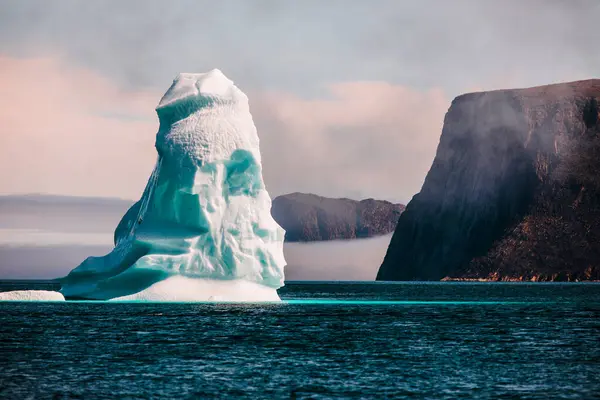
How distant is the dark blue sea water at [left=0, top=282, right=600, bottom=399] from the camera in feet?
88.3

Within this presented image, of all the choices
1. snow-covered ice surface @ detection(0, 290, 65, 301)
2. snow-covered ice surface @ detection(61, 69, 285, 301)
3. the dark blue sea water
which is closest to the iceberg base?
snow-covered ice surface @ detection(61, 69, 285, 301)

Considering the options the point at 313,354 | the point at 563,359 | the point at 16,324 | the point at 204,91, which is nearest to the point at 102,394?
the point at 313,354

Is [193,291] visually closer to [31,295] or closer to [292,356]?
[31,295]

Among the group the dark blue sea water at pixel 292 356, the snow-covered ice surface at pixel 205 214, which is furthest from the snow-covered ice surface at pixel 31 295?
the dark blue sea water at pixel 292 356

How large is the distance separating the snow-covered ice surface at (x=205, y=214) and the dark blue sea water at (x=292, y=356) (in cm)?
426

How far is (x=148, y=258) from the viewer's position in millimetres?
61375

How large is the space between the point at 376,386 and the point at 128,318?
96.5 ft

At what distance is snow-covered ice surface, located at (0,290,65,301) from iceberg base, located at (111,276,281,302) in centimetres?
1163

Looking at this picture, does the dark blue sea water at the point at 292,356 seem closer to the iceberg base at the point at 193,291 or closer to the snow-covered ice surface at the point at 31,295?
the iceberg base at the point at 193,291

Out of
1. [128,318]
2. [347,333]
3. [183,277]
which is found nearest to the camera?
[347,333]

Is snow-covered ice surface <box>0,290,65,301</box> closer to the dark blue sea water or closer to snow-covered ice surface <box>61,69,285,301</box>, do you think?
snow-covered ice surface <box>61,69,285,301</box>

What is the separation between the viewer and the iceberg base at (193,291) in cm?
6294

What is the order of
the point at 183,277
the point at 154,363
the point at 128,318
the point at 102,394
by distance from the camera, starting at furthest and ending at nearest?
the point at 183,277, the point at 128,318, the point at 154,363, the point at 102,394

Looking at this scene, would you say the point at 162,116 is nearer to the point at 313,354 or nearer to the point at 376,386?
the point at 313,354
